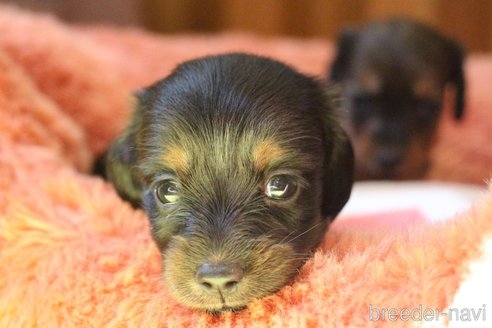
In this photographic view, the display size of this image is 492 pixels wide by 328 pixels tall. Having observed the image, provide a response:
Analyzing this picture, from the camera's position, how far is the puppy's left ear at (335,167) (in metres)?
1.56

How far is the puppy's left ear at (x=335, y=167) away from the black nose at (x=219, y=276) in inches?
14.9

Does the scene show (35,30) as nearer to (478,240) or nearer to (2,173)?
(2,173)

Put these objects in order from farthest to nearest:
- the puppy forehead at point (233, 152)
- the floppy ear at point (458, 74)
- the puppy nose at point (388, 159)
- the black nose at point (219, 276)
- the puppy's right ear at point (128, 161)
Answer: the floppy ear at point (458, 74) < the puppy nose at point (388, 159) < the puppy's right ear at point (128, 161) < the puppy forehead at point (233, 152) < the black nose at point (219, 276)

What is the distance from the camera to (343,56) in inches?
119

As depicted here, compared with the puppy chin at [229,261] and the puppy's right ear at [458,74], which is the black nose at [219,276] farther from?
the puppy's right ear at [458,74]

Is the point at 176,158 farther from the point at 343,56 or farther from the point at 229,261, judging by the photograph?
the point at 343,56

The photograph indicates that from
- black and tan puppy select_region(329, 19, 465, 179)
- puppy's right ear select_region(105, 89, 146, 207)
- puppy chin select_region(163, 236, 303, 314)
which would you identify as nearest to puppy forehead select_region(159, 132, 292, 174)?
puppy chin select_region(163, 236, 303, 314)

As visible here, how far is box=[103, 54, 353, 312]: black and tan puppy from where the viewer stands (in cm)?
128

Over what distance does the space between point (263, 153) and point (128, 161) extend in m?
0.46

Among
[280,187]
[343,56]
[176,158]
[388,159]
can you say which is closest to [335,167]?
[280,187]

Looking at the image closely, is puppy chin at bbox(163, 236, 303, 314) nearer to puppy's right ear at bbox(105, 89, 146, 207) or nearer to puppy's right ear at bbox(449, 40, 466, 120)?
puppy's right ear at bbox(105, 89, 146, 207)

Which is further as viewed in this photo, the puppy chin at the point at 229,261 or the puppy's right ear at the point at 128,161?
the puppy's right ear at the point at 128,161

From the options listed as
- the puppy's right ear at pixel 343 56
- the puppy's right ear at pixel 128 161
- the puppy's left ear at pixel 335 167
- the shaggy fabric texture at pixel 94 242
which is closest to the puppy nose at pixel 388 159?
the puppy's right ear at pixel 343 56

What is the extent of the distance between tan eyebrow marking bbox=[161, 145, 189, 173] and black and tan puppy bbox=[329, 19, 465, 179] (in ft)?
4.41
